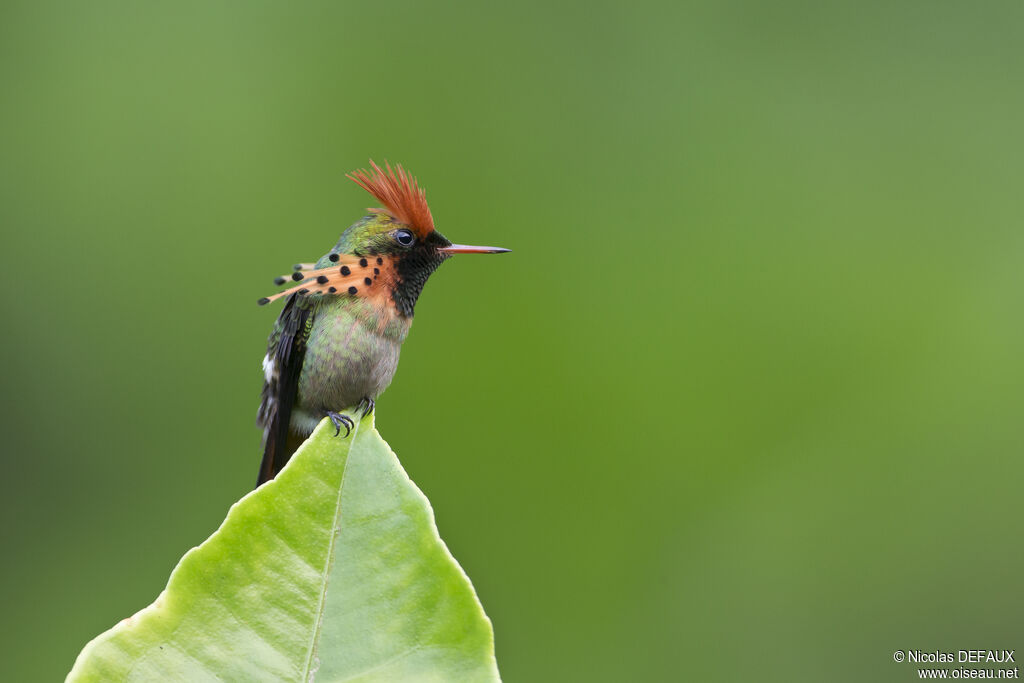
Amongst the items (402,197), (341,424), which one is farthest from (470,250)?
(341,424)

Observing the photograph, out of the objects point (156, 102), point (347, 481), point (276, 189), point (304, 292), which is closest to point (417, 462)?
point (276, 189)

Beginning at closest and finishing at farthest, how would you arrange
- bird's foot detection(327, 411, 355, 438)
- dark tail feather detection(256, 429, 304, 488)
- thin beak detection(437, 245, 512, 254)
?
bird's foot detection(327, 411, 355, 438)
thin beak detection(437, 245, 512, 254)
dark tail feather detection(256, 429, 304, 488)

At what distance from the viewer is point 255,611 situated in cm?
78

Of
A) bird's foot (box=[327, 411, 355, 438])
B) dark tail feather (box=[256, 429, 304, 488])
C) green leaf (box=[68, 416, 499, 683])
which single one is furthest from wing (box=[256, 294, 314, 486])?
green leaf (box=[68, 416, 499, 683])

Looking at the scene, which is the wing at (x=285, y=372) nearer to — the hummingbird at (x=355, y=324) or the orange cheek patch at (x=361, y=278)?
the hummingbird at (x=355, y=324)

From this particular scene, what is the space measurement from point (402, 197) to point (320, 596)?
1.57m

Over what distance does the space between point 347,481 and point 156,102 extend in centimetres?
526

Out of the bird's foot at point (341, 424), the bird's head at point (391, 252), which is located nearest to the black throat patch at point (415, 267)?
the bird's head at point (391, 252)

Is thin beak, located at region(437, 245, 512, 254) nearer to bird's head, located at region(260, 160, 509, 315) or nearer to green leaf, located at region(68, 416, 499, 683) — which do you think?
bird's head, located at region(260, 160, 509, 315)

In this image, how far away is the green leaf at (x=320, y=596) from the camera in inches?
29.7

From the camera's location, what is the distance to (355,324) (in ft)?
7.74

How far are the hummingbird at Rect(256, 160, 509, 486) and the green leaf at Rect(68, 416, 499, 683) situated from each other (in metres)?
1.48

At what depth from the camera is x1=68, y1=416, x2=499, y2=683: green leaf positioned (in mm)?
753

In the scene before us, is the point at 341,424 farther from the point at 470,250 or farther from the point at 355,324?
the point at 355,324
